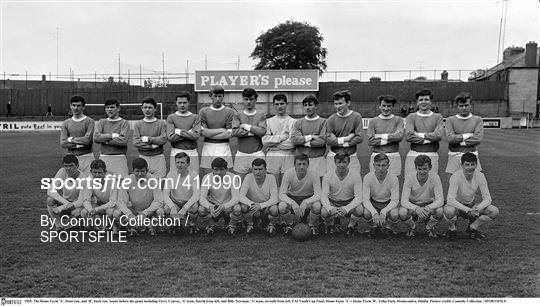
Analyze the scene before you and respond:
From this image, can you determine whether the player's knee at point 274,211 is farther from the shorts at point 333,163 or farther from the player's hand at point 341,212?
the shorts at point 333,163

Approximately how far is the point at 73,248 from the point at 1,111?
96.6ft

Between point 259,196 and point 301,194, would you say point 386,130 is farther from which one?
point 259,196

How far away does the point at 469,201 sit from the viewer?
4.97 meters

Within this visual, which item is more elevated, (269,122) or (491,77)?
(491,77)

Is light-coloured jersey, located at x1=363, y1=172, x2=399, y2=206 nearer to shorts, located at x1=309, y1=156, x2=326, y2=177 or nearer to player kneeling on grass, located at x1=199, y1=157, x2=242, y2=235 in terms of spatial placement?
shorts, located at x1=309, y1=156, x2=326, y2=177

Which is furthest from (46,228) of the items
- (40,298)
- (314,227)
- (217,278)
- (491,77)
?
(491,77)

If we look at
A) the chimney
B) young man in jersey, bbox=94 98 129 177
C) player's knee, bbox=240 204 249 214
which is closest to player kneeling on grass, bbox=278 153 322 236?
player's knee, bbox=240 204 249 214

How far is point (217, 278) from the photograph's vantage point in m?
3.79

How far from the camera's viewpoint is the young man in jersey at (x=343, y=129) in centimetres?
539

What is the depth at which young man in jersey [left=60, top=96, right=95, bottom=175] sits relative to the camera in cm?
564

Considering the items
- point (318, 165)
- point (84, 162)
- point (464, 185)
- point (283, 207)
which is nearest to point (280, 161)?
point (318, 165)

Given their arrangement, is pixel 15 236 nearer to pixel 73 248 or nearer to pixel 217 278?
pixel 73 248

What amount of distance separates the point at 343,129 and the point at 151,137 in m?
2.24

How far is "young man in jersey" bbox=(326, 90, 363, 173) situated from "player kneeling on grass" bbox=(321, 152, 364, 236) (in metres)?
0.19
